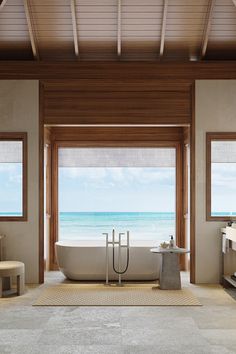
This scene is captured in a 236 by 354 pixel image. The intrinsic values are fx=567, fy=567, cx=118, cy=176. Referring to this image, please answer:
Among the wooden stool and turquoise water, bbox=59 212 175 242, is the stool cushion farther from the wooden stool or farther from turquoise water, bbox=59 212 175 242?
turquoise water, bbox=59 212 175 242

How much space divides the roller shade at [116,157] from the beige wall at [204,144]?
1518 mm

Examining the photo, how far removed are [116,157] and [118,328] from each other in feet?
14.3

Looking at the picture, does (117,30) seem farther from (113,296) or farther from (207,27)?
(113,296)

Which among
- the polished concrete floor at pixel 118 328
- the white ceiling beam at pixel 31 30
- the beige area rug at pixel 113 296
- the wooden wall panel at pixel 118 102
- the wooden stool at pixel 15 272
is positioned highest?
the white ceiling beam at pixel 31 30

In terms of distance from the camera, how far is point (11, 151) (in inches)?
297

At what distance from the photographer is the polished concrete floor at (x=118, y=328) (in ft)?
14.7

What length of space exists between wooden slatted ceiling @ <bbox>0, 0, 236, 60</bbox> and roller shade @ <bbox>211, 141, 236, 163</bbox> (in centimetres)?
118

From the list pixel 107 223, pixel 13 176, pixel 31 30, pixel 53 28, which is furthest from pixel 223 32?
pixel 107 223

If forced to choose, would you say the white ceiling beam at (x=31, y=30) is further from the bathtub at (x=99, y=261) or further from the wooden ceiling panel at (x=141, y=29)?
the bathtub at (x=99, y=261)

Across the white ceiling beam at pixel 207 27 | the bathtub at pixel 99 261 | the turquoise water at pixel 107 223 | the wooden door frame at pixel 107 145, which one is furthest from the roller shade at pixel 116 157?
the turquoise water at pixel 107 223

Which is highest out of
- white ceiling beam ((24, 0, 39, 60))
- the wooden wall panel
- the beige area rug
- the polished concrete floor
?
white ceiling beam ((24, 0, 39, 60))

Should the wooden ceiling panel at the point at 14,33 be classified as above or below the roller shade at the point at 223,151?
above

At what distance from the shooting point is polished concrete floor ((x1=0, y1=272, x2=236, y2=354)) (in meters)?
4.49

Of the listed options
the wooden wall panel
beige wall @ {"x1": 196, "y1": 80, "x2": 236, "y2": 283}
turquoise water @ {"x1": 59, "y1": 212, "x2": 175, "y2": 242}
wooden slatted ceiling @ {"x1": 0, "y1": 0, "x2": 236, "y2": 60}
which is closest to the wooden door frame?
the wooden wall panel
